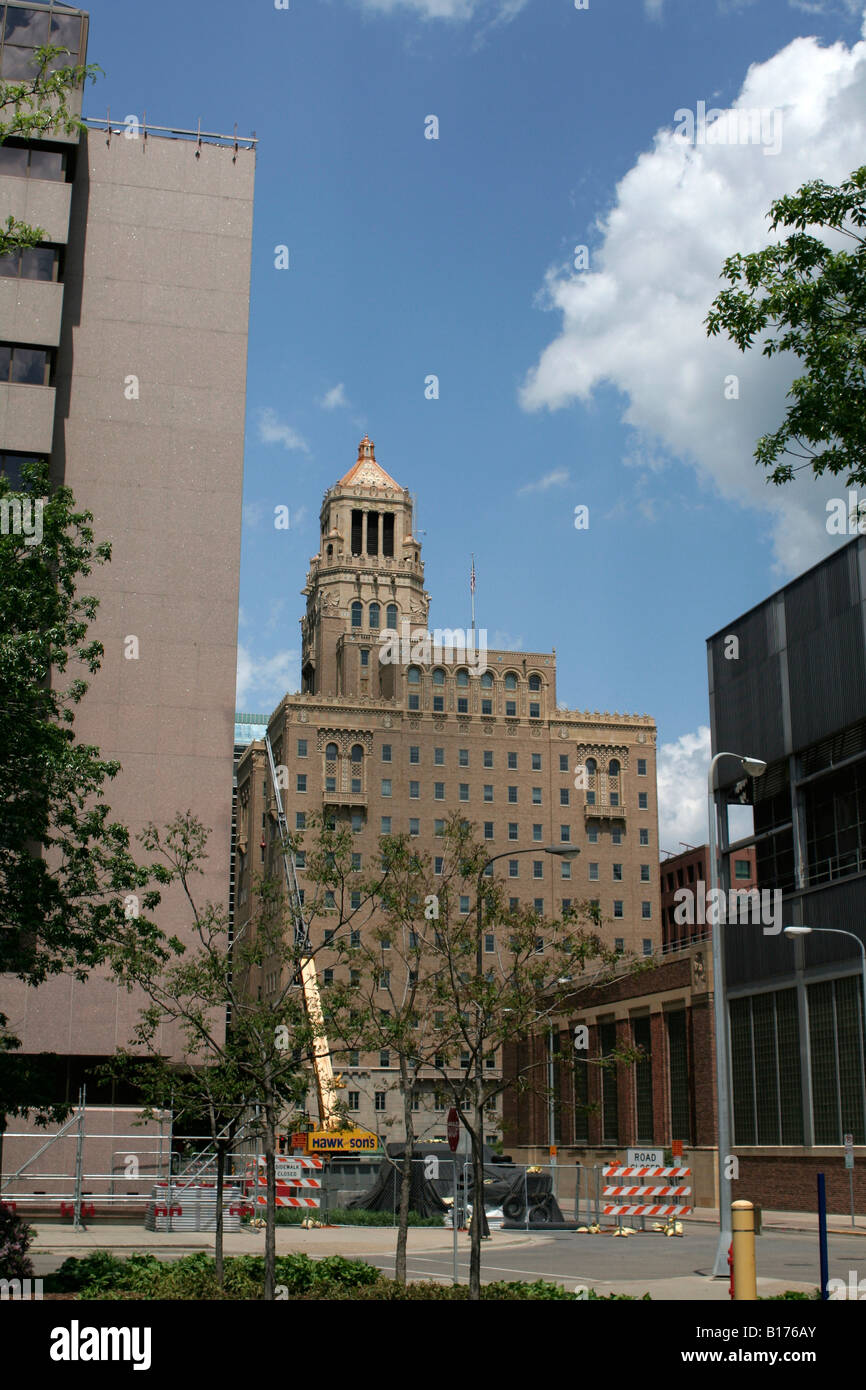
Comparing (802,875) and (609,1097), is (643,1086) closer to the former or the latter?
(609,1097)

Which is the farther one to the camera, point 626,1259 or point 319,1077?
point 319,1077

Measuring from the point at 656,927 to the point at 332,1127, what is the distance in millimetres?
112541

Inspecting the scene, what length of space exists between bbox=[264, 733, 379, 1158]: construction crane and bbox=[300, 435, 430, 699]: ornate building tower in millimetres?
38359

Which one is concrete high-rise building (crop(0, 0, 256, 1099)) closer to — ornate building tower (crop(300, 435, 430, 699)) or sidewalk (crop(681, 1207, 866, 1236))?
sidewalk (crop(681, 1207, 866, 1236))

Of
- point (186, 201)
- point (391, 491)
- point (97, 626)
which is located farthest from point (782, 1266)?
point (391, 491)

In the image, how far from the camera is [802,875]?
43.1 metres

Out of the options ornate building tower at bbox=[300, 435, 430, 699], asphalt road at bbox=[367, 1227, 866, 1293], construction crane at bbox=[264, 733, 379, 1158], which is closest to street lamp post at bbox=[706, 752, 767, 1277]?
asphalt road at bbox=[367, 1227, 866, 1293]

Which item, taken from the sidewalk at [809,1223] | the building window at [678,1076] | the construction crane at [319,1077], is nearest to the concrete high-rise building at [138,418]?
the construction crane at [319,1077]

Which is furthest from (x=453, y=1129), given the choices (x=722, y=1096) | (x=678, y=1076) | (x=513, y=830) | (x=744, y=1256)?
(x=513, y=830)

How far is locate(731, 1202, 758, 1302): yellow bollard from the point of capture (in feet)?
30.3

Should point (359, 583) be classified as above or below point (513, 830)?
above

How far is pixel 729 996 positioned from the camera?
47.2 meters

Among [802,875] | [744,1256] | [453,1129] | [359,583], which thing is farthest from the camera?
[359,583]

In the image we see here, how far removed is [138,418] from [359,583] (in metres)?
110
